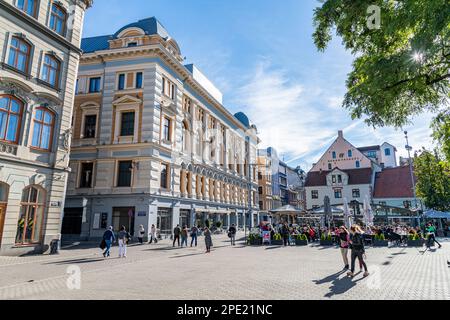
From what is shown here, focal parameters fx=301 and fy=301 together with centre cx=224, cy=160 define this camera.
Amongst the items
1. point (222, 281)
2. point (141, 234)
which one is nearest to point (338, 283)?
point (222, 281)

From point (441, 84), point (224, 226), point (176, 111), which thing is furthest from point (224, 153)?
point (441, 84)

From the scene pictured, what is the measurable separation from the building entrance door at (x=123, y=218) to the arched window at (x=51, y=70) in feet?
39.7

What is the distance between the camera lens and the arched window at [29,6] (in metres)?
17.5

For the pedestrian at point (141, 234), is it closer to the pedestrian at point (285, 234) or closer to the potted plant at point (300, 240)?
the pedestrian at point (285, 234)

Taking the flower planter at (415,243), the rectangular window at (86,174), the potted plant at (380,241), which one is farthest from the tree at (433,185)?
the rectangular window at (86,174)

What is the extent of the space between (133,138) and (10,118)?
11740mm

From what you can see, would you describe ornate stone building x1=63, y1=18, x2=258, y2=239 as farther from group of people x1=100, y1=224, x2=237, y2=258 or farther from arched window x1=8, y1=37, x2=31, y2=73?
arched window x1=8, y1=37, x2=31, y2=73

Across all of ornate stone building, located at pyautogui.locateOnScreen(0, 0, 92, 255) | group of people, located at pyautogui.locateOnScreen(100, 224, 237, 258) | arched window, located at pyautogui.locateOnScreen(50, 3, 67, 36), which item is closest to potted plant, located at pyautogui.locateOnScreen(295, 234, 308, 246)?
group of people, located at pyautogui.locateOnScreen(100, 224, 237, 258)

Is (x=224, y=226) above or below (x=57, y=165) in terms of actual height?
below

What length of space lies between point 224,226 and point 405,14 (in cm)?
3872

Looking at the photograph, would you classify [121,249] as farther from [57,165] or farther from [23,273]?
[57,165]

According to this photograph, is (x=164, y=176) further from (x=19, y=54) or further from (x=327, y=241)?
(x=327, y=241)

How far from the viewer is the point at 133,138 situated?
28.0 m
